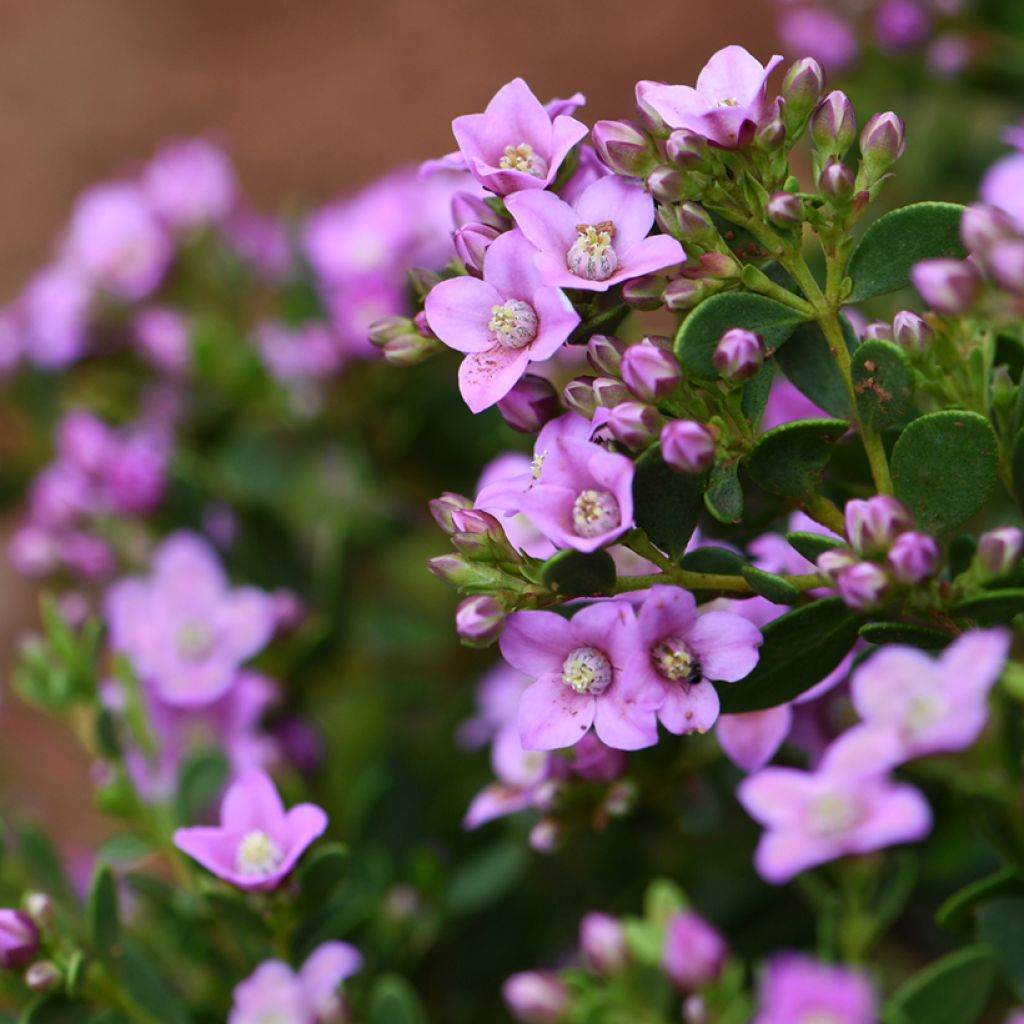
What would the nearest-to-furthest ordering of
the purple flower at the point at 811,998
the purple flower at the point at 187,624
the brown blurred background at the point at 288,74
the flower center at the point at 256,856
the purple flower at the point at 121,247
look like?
the purple flower at the point at 811,998 → the flower center at the point at 256,856 → the purple flower at the point at 187,624 → the purple flower at the point at 121,247 → the brown blurred background at the point at 288,74

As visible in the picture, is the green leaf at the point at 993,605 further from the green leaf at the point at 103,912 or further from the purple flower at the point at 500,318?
the green leaf at the point at 103,912

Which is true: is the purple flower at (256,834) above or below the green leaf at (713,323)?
below

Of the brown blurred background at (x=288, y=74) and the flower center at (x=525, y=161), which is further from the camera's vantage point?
the brown blurred background at (x=288, y=74)

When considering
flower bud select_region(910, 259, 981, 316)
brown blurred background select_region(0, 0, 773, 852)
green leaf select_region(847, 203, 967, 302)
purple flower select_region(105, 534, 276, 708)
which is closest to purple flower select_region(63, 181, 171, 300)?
purple flower select_region(105, 534, 276, 708)

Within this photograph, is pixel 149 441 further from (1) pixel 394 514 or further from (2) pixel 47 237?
(2) pixel 47 237

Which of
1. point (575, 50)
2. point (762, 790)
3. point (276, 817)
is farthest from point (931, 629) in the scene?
point (575, 50)

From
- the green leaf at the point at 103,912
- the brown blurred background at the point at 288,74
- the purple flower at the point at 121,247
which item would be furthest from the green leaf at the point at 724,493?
the brown blurred background at the point at 288,74
